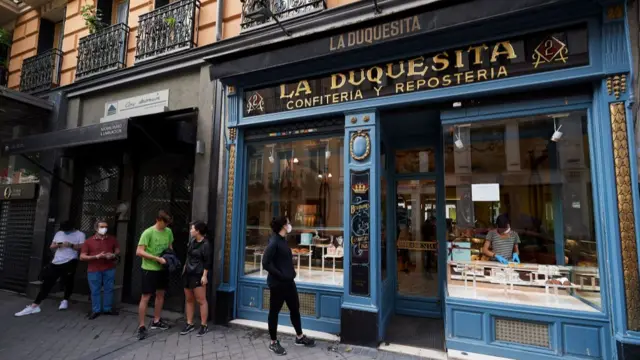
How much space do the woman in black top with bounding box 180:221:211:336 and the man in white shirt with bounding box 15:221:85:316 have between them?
3.69 m

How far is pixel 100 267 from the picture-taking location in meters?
6.54

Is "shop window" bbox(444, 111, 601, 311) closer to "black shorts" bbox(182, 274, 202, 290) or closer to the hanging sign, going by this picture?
the hanging sign

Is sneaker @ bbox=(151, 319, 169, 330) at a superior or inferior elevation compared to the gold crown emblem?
inferior

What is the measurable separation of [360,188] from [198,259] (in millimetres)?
2843

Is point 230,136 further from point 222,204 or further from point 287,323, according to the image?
point 287,323

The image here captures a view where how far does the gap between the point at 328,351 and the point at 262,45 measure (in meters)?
4.82

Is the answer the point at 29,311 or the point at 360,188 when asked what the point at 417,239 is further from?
the point at 29,311

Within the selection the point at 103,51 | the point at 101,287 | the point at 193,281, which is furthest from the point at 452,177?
the point at 103,51

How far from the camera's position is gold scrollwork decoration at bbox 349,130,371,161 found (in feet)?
16.3

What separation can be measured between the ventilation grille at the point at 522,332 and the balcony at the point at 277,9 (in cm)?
555

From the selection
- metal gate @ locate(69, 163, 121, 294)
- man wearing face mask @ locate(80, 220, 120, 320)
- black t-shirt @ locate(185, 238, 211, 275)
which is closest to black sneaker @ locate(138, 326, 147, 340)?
black t-shirt @ locate(185, 238, 211, 275)

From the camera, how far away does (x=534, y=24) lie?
4102 millimetres

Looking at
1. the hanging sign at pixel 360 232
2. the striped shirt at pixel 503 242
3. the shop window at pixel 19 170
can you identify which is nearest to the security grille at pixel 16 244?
the shop window at pixel 19 170

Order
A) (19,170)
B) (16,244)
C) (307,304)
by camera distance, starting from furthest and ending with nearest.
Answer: (19,170), (16,244), (307,304)
